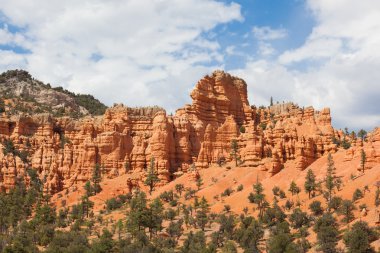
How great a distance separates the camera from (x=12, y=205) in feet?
309

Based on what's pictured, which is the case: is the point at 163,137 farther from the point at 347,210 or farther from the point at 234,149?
the point at 347,210

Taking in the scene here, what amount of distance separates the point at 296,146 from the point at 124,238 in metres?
29.4

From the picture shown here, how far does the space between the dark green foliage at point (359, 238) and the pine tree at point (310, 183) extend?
1520cm

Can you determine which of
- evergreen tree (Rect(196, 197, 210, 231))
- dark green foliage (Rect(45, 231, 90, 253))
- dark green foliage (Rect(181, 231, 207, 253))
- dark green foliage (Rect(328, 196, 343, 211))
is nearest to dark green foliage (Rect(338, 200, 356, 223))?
dark green foliage (Rect(328, 196, 343, 211))

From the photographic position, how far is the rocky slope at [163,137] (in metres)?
96.9

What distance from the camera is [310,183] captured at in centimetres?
7650

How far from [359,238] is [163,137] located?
4975cm

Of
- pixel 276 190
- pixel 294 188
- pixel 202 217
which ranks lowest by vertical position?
pixel 202 217

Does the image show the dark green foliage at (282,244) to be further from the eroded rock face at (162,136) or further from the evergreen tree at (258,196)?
the eroded rock face at (162,136)

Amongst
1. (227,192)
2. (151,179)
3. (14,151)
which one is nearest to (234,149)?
(227,192)

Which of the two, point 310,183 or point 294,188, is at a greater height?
point 310,183

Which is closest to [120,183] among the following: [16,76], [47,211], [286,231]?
[47,211]

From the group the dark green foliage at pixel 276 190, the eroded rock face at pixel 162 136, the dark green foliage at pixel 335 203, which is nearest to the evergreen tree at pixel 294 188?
the dark green foliage at pixel 276 190

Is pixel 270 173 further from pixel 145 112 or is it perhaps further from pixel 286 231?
pixel 145 112
